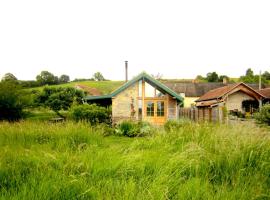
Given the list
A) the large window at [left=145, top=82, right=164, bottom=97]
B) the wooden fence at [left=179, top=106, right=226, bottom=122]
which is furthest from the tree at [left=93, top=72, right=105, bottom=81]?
the large window at [left=145, top=82, right=164, bottom=97]

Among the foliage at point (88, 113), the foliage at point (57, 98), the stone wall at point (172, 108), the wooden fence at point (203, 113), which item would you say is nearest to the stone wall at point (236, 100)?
the wooden fence at point (203, 113)

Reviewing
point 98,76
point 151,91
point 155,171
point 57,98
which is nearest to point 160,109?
point 151,91

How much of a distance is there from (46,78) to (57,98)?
137 ft

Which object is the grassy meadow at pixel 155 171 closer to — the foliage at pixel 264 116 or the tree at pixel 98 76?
the foliage at pixel 264 116

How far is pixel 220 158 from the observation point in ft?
16.1

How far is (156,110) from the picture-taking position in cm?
2506

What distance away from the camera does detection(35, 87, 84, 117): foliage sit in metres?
31.9

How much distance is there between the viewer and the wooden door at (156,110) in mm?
24969

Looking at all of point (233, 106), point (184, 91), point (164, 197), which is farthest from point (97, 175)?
point (184, 91)

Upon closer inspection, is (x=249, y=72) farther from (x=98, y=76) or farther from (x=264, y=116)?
(x=264, y=116)

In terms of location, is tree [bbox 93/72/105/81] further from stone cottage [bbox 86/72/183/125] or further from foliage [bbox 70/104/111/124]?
foliage [bbox 70/104/111/124]

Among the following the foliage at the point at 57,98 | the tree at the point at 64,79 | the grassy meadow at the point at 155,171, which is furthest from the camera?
the tree at the point at 64,79

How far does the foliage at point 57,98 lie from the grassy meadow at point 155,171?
26.8 meters

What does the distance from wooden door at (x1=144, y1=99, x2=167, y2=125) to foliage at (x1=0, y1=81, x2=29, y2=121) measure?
33.7 feet
